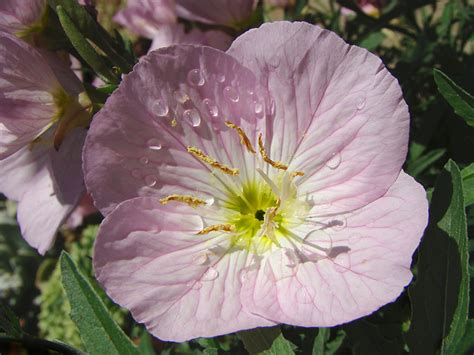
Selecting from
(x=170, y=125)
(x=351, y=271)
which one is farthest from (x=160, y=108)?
(x=351, y=271)

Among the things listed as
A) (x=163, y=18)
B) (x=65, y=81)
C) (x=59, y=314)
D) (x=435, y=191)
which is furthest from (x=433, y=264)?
(x=59, y=314)

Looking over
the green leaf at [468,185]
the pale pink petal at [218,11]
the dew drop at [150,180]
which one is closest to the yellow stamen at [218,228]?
the dew drop at [150,180]

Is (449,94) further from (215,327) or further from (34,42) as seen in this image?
(34,42)

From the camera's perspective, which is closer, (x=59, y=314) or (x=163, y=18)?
(x=163, y=18)

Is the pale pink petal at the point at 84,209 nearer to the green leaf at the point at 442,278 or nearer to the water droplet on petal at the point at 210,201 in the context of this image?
the water droplet on petal at the point at 210,201

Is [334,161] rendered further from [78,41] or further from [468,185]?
[78,41]

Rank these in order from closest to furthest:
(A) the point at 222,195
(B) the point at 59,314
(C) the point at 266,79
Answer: (C) the point at 266,79 → (A) the point at 222,195 → (B) the point at 59,314

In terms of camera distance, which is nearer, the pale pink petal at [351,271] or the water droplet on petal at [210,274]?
the pale pink petal at [351,271]
